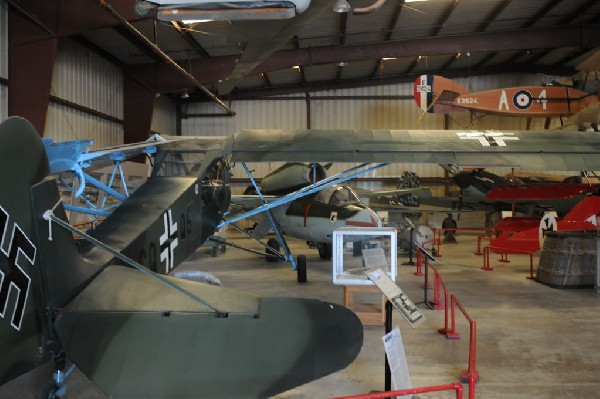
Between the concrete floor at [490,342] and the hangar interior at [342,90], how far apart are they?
1.1 inches

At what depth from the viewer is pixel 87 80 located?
16.0 meters

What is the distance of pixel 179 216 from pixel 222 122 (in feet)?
68.4

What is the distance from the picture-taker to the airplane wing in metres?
7.58

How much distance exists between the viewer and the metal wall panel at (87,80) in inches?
571

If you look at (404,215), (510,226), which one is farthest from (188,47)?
(510,226)

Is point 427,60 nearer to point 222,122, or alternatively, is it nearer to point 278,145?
point 222,122

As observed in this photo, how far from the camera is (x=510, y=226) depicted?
39.9 feet

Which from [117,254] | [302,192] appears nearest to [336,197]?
[302,192]

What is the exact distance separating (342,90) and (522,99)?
9240mm

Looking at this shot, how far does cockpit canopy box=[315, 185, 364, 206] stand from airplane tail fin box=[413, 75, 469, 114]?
9005 mm

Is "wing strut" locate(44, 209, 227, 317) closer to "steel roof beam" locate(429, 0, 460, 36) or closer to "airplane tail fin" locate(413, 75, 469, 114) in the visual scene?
"steel roof beam" locate(429, 0, 460, 36)

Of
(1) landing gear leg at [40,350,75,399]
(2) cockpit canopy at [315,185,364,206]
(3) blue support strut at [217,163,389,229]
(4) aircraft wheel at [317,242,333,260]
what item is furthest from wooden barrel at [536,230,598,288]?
(1) landing gear leg at [40,350,75,399]


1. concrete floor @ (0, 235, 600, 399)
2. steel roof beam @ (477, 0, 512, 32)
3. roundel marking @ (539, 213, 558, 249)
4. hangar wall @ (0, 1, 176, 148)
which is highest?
steel roof beam @ (477, 0, 512, 32)

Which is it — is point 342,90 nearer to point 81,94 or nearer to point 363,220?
point 81,94
